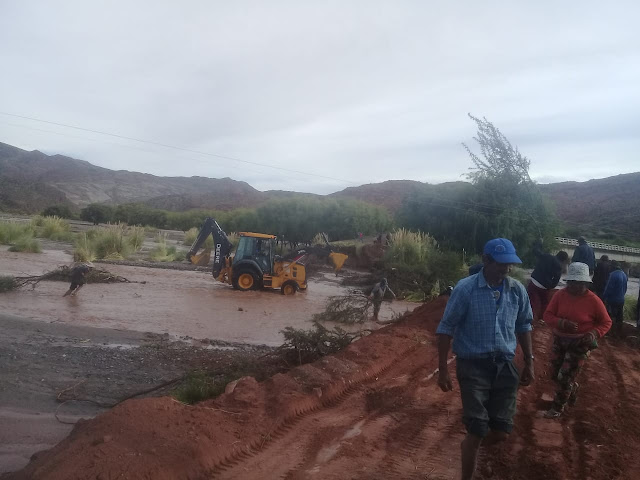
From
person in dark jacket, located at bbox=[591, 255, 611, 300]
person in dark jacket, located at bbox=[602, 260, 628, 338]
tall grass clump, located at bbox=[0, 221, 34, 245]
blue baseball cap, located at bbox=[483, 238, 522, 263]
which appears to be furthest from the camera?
tall grass clump, located at bbox=[0, 221, 34, 245]

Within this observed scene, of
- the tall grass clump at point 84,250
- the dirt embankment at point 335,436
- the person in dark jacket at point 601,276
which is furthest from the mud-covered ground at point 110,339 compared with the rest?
the person in dark jacket at point 601,276

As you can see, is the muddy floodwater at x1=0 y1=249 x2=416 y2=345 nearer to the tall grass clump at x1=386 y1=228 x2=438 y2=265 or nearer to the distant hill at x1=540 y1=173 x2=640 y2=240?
the tall grass clump at x1=386 y1=228 x2=438 y2=265

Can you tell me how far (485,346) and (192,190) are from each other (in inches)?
6549

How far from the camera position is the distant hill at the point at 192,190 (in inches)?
2793

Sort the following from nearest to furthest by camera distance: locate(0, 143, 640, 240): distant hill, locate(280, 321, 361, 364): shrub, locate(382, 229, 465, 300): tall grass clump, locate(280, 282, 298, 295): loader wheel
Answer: locate(280, 321, 361, 364): shrub, locate(280, 282, 298, 295): loader wheel, locate(382, 229, 465, 300): tall grass clump, locate(0, 143, 640, 240): distant hill

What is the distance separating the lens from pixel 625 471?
4.83 metres

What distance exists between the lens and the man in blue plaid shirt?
4.34 m

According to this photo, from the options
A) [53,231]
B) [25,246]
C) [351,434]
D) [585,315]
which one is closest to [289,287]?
[25,246]

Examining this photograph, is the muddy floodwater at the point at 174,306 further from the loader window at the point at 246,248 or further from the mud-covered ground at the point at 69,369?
the mud-covered ground at the point at 69,369

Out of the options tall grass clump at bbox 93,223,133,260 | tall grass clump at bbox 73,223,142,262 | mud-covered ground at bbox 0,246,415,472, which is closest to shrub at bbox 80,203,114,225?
tall grass clump at bbox 73,223,142,262

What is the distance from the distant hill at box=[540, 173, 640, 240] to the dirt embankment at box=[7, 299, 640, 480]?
49.8 m

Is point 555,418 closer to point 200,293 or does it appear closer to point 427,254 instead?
point 200,293

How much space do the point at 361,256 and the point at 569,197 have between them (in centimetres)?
7499

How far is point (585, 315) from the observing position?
6273mm
